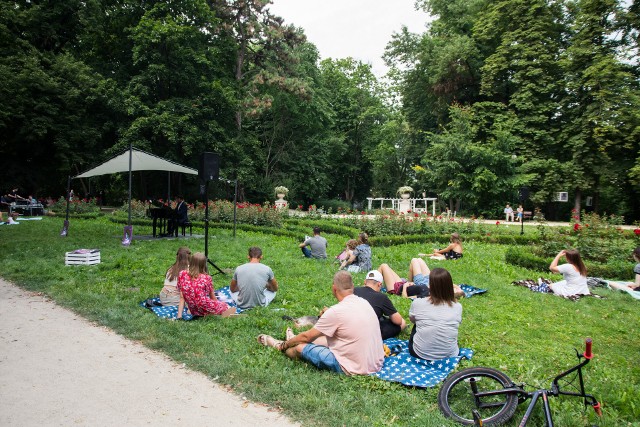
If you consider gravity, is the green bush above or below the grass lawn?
above

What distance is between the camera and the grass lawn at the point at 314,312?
3.41m

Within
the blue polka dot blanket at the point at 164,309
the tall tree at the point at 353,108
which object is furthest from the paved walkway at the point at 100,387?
the tall tree at the point at 353,108

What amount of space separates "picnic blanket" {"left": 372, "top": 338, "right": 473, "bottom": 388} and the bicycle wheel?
1.10ft

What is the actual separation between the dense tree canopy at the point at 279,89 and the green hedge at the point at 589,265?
16377 millimetres

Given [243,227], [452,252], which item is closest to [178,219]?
[243,227]

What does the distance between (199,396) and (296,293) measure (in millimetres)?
3623

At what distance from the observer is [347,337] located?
3988mm

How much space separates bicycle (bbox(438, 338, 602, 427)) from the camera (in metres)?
Result: 3.03

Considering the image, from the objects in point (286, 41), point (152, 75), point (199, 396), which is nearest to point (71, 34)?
point (152, 75)

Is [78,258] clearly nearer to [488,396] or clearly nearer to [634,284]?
[488,396]

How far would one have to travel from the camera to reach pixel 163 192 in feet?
99.5

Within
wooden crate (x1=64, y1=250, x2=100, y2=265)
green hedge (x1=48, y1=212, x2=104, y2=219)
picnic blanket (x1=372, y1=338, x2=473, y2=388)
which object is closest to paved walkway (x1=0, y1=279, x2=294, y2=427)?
picnic blanket (x1=372, y1=338, x2=473, y2=388)

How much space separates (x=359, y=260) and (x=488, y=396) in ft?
19.4

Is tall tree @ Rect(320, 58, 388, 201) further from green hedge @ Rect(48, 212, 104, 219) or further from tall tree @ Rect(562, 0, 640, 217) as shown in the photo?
green hedge @ Rect(48, 212, 104, 219)
